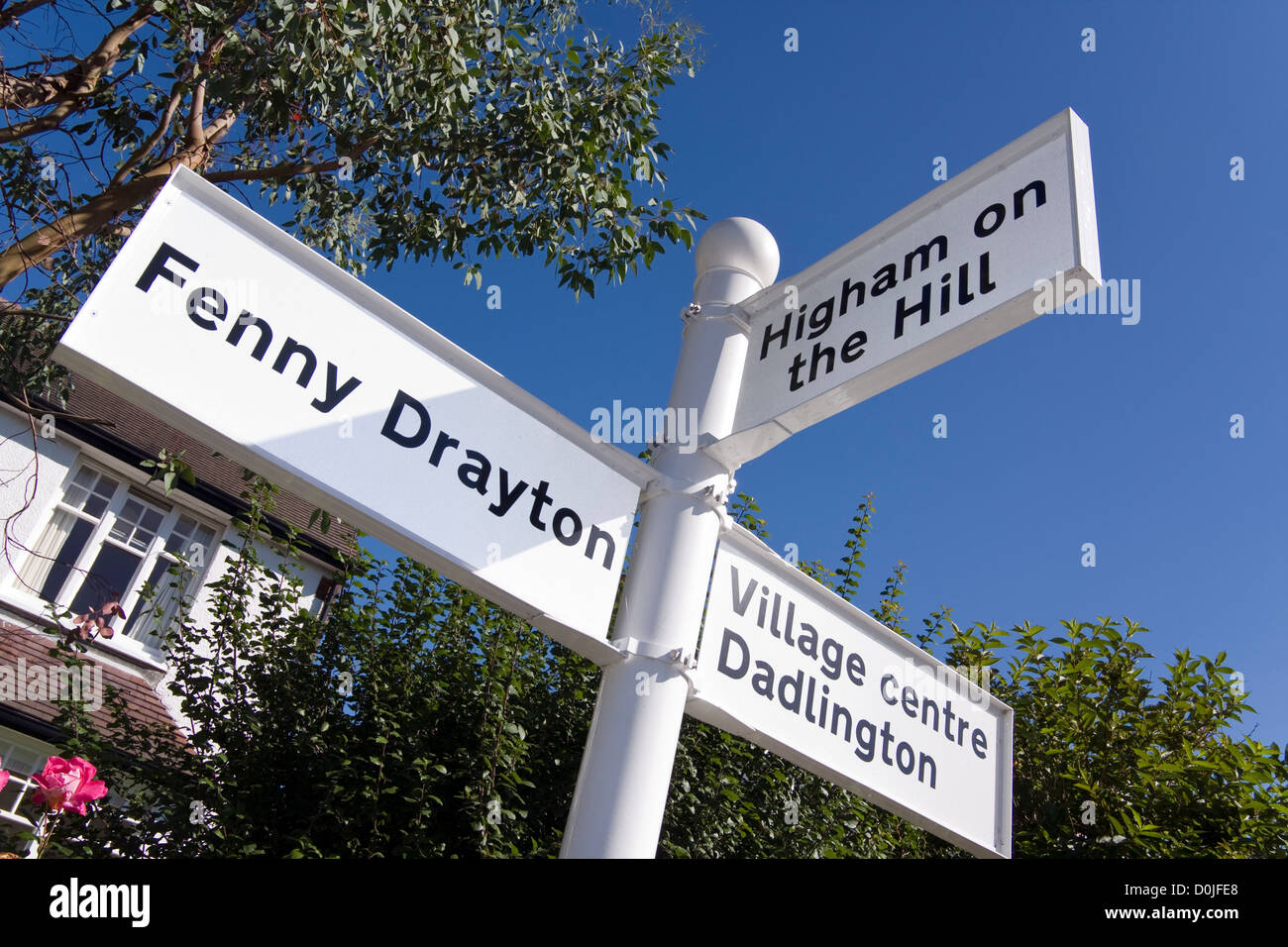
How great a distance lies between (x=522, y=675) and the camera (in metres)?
6.47

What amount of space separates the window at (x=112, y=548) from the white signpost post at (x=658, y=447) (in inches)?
464

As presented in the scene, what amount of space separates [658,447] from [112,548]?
13139 millimetres

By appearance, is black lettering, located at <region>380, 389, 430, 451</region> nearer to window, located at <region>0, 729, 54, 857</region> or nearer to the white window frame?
window, located at <region>0, 729, 54, 857</region>

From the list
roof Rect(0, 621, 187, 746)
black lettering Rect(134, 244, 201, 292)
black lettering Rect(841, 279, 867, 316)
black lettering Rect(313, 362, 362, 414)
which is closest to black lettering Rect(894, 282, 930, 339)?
black lettering Rect(841, 279, 867, 316)

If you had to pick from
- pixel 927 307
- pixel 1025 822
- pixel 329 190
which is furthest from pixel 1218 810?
pixel 329 190

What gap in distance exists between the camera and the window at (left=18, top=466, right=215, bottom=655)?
1290 cm

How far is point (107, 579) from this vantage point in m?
13.1

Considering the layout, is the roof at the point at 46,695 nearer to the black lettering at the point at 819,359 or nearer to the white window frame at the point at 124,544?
the white window frame at the point at 124,544

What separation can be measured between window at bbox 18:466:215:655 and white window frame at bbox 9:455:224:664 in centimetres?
1

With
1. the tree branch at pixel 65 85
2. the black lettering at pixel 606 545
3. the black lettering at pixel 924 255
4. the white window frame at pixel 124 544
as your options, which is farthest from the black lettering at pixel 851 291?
the white window frame at pixel 124 544

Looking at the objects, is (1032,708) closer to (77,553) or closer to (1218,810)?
(1218,810)

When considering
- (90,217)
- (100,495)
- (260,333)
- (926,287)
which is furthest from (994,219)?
(100,495)

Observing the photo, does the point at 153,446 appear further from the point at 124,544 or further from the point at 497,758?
the point at 497,758
